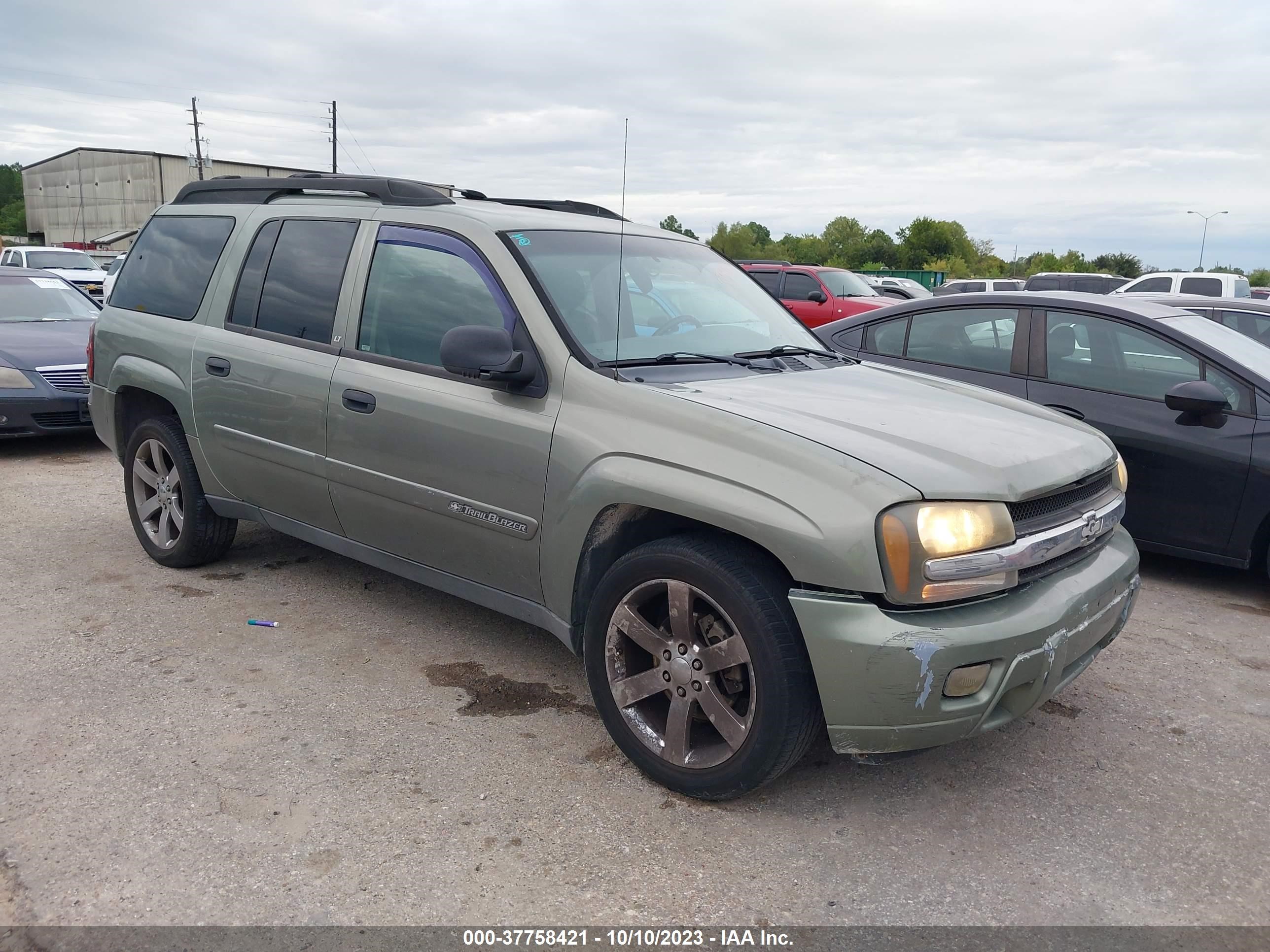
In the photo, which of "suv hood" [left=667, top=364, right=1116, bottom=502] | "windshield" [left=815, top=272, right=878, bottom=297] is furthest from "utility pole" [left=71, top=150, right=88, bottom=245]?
"suv hood" [left=667, top=364, right=1116, bottom=502]

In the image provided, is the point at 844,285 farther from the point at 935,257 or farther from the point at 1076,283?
the point at 935,257

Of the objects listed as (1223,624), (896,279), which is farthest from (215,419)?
(896,279)

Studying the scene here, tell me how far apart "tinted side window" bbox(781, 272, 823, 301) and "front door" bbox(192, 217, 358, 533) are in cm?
1271

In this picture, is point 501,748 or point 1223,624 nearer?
point 501,748

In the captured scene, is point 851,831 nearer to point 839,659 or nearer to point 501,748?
point 839,659

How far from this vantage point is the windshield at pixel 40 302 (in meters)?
9.34

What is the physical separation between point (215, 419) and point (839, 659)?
125 inches

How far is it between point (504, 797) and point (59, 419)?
6.64m

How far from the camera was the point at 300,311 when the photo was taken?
170 inches

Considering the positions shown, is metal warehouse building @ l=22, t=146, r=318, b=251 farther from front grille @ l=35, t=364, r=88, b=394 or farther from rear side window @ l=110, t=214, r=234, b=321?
rear side window @ l=110, t=214, r=234, b=321

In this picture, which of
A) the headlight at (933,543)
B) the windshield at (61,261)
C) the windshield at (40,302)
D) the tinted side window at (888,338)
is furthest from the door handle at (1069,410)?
the windshield at (61,261)

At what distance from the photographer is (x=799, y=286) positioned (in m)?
16.8

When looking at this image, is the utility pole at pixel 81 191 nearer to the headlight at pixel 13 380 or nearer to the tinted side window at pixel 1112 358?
the headlight at pixel 13 380

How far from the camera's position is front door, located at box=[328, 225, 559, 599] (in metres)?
3.48
